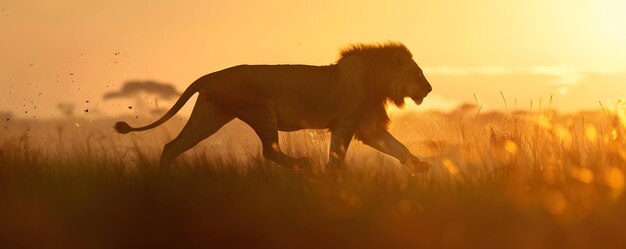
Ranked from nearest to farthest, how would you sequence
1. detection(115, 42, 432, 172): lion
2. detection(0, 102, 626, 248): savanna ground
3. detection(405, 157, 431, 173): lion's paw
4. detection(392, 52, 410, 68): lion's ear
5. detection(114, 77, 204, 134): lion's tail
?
1. detection(0, 102, 626, 248): savanna ground
2. detection(405, 157, 431, 173): lion's paw
3. detection(115, 42, 432, 172): lion
4. detection(114, 77, 204, 134): lion's tail
5. detection(392, 52, 410, 68): lion's ear

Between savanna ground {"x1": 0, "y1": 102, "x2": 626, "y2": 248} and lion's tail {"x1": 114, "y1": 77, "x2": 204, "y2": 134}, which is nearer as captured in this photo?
savanna ground {"x1": 0, "y1": 102, "x2": 626, "y2": 248}

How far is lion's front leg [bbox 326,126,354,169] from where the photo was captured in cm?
837

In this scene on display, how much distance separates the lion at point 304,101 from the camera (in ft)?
28.9

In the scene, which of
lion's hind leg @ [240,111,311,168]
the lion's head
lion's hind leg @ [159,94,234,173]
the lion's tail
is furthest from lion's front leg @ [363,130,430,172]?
the lion's tail

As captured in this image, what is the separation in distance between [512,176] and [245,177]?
189 cm

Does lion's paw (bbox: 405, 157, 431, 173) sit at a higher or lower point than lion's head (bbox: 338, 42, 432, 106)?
lower

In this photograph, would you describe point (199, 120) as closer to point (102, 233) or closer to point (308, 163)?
point (308, 163)

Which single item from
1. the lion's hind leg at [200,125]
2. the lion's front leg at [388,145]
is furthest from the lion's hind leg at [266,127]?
the lion's front leg at [388,145]

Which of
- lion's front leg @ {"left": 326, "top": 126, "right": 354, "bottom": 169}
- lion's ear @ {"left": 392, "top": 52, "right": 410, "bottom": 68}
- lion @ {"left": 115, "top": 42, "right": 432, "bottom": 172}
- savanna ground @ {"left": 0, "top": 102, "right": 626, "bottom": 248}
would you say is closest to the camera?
savanna ground @ {"left": 0, "top": 102, "right": 626, "bottom": 248}

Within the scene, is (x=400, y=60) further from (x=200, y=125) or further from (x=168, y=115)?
(x=168, y=115)

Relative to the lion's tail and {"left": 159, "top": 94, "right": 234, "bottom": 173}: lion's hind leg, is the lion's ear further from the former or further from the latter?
the lion's tail

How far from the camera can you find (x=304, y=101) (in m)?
8.88

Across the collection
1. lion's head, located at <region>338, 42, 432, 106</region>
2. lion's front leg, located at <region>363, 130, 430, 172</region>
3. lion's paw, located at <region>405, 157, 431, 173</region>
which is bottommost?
lion's paw, located at <region>405, 157, 431, 173</region>

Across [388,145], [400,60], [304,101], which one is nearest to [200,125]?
[304,101]
